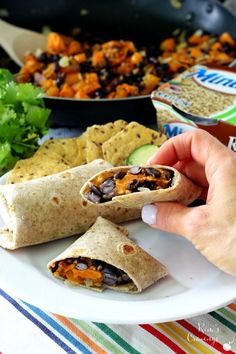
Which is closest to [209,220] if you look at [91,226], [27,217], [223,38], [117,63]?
[91,226]

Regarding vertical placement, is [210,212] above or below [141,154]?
above

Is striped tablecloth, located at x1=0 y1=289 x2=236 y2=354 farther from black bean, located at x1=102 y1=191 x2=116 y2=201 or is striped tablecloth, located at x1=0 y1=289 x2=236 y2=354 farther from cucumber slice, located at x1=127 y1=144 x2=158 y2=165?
cucumber slice, located at x1=127 y1=144 x2=158 y2=165

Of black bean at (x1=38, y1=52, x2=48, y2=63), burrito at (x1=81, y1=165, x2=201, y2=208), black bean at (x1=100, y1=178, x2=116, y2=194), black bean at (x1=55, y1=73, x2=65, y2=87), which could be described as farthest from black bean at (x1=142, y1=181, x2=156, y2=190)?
black bean at (x1=38, y1=52, x2=48, y2=63)

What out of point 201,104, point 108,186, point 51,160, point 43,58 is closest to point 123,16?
point 43,58

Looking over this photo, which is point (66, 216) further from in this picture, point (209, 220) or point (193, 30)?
point (193, 30)

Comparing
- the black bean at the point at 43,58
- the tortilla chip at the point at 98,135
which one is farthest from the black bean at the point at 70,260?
the black bean at the point at 43,58

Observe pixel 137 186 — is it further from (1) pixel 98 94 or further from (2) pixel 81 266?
(1) pixel 98 94
